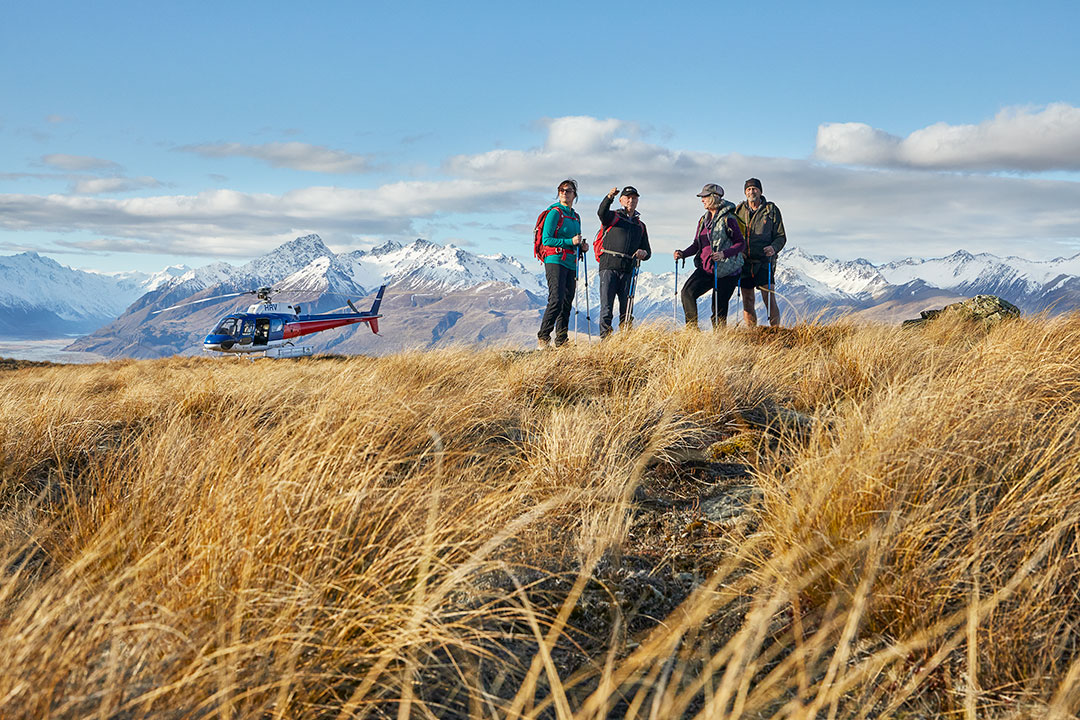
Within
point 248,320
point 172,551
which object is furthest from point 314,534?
point 248,320

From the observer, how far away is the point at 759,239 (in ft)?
31.4

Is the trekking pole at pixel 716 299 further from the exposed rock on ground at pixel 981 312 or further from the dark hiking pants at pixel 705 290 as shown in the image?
the exposed rock on ground at pixel 981 312

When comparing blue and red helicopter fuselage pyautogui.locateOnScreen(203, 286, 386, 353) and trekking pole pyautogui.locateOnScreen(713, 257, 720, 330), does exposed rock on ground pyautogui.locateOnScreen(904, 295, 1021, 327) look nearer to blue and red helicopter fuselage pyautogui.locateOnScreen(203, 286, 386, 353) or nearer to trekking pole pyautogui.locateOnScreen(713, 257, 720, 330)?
A: trekking pole pyautogui.locateOnScreen(713, 257, 720, 330)

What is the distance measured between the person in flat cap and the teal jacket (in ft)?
5.54

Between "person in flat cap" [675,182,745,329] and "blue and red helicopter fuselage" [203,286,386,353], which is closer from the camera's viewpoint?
"person in flat cap" [675,182,745,329]

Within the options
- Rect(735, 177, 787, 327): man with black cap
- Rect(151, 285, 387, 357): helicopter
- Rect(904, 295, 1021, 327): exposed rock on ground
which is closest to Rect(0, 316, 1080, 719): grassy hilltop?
Rect(735, 177, 787, 327): man with black cap

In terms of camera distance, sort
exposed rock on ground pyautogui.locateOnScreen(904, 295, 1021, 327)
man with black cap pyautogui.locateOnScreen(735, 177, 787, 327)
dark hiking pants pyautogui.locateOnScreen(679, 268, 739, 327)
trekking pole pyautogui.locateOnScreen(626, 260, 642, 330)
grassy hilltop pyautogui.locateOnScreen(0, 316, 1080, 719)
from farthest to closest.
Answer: man with black cap pyautogui.locateOnScreen(735, 177, 787, 327) < dark hiking pants pyautogui.locateOnScreen(679, 268, 739, 327) < exposed rock on ground pyautogui.locateOnScreen(904, 295, 1021, 327) < trekking pole pyautogui.locateOnScreen(626, 260, 642, 330) < grassy hilltop pyautogui.locateOnScreen(0, 316, 1080, 719)

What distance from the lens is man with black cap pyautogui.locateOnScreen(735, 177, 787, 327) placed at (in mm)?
9523

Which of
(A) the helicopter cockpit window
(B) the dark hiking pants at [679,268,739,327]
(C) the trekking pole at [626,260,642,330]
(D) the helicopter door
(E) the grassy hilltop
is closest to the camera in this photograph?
(E) the grassy hilltop

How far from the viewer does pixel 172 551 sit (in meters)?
1.91

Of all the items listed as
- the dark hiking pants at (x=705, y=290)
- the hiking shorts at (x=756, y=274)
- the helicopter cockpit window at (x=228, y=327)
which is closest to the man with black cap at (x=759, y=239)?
the hiking shorts at (x=756, y=274)

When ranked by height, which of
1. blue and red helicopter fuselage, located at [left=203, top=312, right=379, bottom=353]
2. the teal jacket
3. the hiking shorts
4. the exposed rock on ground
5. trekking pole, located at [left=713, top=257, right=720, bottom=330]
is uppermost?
the teal jacket

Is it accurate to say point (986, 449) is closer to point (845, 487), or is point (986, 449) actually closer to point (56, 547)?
point (845, 487)

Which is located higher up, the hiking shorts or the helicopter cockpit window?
the hiking shorts
